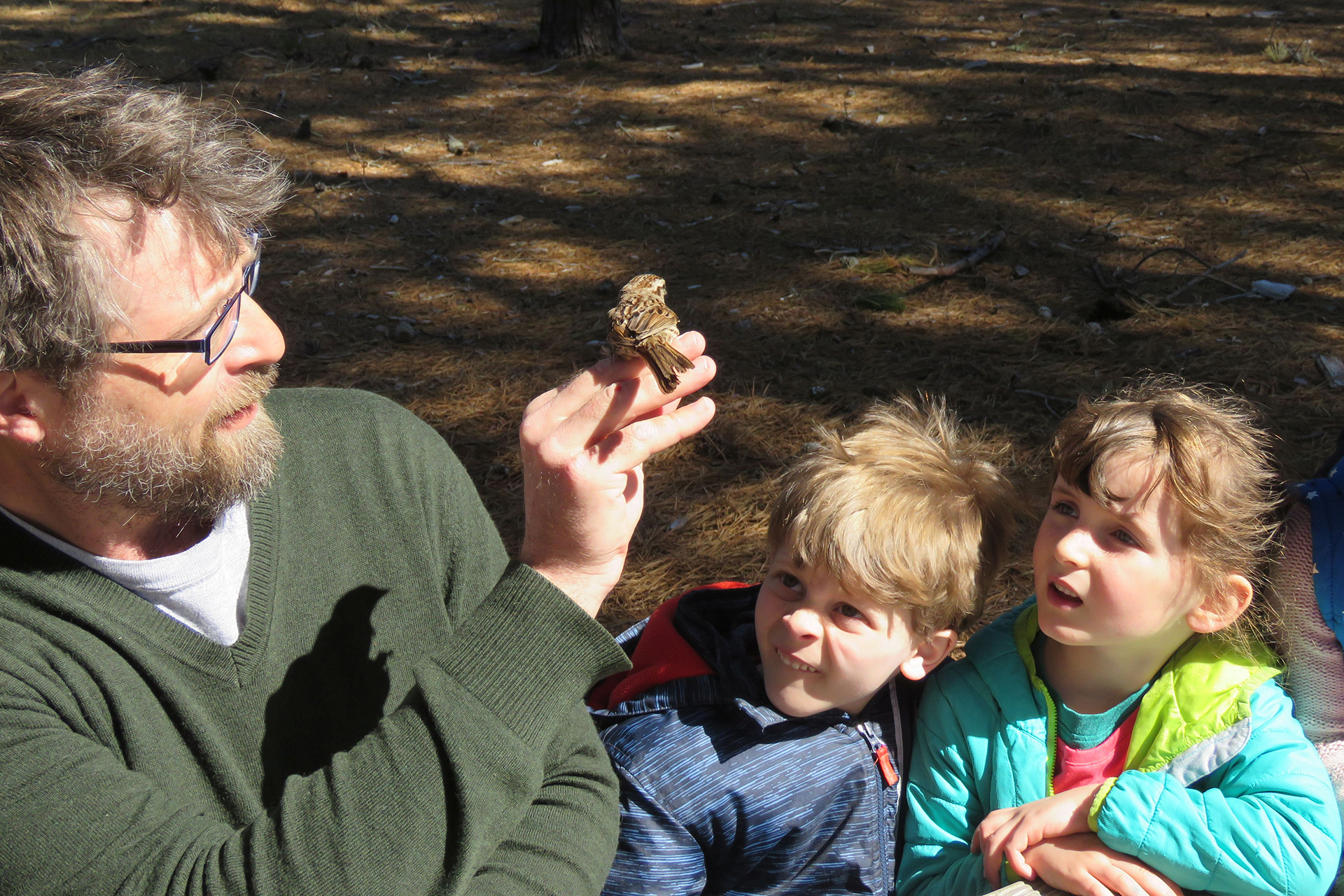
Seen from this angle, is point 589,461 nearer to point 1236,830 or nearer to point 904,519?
point 904,519

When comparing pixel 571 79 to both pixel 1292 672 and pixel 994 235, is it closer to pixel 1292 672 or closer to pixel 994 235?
pixel 994 235

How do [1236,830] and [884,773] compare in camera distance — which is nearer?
[1236,830]

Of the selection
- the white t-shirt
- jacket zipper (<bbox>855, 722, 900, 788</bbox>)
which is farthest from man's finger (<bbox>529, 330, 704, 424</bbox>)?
jacket zipper (<bbox>855, 722, 900, 788</bbox>)

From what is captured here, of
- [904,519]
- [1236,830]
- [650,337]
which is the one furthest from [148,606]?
[1236,830]

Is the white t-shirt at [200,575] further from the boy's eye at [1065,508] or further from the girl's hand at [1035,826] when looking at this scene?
the boy's eye at [1065,508]

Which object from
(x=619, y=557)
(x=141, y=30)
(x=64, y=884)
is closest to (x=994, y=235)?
(x=619, y=557)

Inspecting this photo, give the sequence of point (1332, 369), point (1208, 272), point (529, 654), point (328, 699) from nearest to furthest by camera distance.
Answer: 1. point (529, 654)
2. point (328, 699)
3. point (1332, 369)
4. point (1208, 272)

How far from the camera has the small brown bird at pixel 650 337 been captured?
1.62m

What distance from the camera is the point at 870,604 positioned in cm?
202

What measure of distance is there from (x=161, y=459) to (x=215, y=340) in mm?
224

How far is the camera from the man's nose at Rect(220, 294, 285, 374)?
185 centimetres

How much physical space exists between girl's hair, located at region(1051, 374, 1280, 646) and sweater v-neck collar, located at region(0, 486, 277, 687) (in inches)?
61.5

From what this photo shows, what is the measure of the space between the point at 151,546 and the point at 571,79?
8.05 m

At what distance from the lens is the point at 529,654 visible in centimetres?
157
